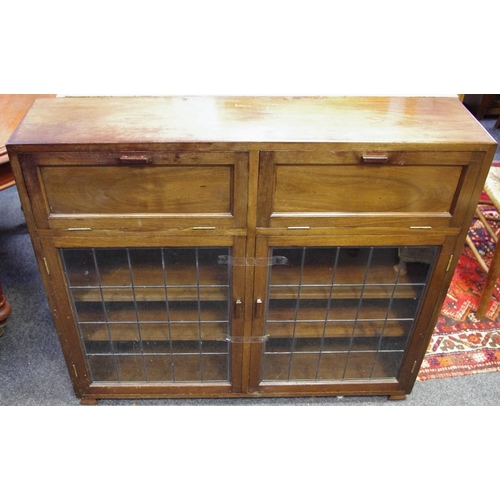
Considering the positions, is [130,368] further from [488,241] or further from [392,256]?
[488,241]

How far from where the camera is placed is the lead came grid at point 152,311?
5.06 ft

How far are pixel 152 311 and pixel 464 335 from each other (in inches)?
50.0

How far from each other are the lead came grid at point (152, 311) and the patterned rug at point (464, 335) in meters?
0.83

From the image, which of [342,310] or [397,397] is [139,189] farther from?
[397,397]

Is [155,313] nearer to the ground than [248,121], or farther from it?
nearer to the ground

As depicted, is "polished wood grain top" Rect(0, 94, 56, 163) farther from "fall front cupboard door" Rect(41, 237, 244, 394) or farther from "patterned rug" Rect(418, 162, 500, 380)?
"patterned rug" Rect(418, 162, 500, 380)

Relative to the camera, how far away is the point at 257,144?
1.25 m

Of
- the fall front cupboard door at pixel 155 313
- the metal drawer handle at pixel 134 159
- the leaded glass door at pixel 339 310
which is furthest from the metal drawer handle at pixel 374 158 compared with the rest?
the metal drawer handle at pixel 134 159

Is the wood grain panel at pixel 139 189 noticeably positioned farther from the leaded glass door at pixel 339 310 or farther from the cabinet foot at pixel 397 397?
the cabinet foot at pixel 397 397

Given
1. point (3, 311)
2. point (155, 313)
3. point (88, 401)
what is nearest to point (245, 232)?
point (155, 313)

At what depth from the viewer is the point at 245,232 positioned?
1.41 meters

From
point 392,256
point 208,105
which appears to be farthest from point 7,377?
point 392,256

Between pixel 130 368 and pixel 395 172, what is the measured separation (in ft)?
3.56

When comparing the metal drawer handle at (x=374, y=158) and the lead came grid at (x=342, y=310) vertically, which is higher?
the metal drawer handle at (x=374, y=158)
